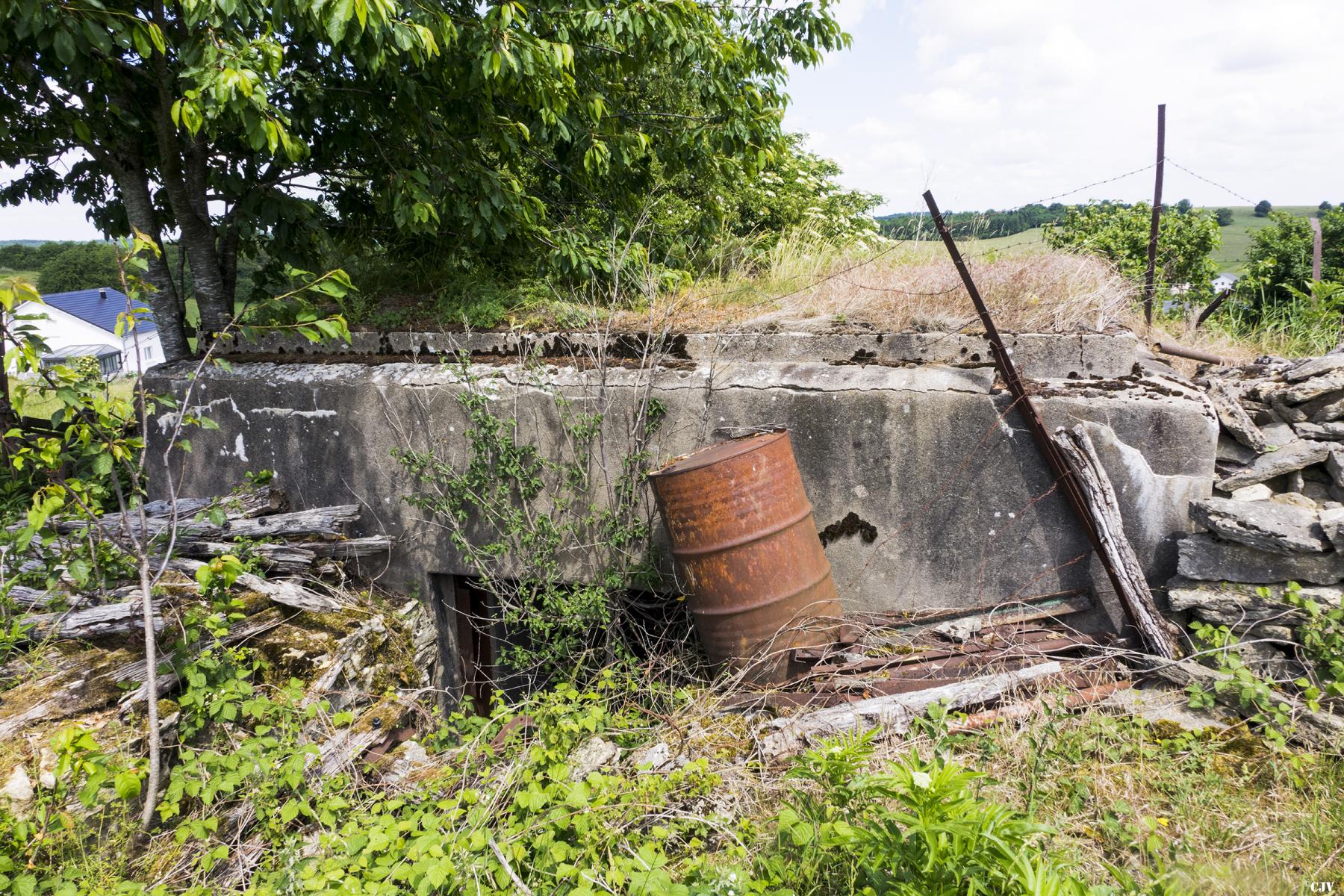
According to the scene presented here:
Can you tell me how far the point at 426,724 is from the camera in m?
3.89

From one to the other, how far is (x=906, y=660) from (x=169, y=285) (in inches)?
202

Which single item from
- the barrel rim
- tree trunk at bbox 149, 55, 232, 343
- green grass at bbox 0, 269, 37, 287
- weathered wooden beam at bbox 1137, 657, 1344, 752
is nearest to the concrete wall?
the barrel rim

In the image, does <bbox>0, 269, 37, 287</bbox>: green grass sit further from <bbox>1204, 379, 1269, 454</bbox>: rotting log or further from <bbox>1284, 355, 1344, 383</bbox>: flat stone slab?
<bbox>1284, 355, 1344, 383</bbox>: flat stone slab

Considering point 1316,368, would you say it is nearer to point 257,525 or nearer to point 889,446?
point 889,446

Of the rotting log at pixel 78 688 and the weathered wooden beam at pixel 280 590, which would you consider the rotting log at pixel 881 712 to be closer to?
the weathered wooden beam at pixel 280 590

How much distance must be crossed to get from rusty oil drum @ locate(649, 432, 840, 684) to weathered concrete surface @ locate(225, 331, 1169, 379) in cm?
61

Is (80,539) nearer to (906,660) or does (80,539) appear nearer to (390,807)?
(390,807)

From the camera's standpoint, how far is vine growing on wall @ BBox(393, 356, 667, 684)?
3891 millimetres

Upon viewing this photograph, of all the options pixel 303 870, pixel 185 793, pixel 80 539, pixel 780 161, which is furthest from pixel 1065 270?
pixel 780 161

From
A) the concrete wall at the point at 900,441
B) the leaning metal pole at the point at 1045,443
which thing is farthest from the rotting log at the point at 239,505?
the leaning metal pole at the point at 1045,443

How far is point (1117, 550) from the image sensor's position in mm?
3199

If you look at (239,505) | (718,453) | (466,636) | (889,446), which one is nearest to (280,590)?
(239,505)

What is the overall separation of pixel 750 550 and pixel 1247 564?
2006 mm

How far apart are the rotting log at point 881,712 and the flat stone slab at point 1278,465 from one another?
45.2 inches
